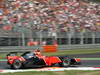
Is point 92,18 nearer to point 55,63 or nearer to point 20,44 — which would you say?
point 20,44

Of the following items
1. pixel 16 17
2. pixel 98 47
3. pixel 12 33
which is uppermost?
pixel 16 17

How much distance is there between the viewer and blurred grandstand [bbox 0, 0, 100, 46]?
1705 cm

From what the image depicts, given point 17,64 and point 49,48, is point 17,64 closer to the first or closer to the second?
point 17,64

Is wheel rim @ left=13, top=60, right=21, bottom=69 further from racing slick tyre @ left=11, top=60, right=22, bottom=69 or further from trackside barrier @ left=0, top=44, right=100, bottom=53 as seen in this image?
trackside barrier @ left=0, top=44, right=100, bottom=53

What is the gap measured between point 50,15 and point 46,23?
119 centimetres

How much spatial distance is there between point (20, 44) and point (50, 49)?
2.20 m

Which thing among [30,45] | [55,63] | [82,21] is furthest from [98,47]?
[55,63]

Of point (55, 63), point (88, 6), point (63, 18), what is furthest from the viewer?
point (88, 6)

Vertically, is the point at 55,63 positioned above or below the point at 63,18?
below

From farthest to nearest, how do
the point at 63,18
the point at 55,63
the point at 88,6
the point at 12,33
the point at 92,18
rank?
1. the point at 88,6
2. the point at 92,18
3. the point at 63,18
4. the point at 12,33
5. the point at 55,63

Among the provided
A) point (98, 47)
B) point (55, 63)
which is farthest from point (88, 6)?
point (55, 63)

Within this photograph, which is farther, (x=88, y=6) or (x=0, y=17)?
(x=88, y=6)

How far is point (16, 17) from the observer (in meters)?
17.6

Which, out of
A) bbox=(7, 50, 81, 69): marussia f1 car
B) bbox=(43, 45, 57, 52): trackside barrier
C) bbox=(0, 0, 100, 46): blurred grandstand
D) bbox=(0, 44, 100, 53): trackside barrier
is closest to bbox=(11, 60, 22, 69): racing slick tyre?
bbox=(7, 50, 81, 69): marussia f1 car
